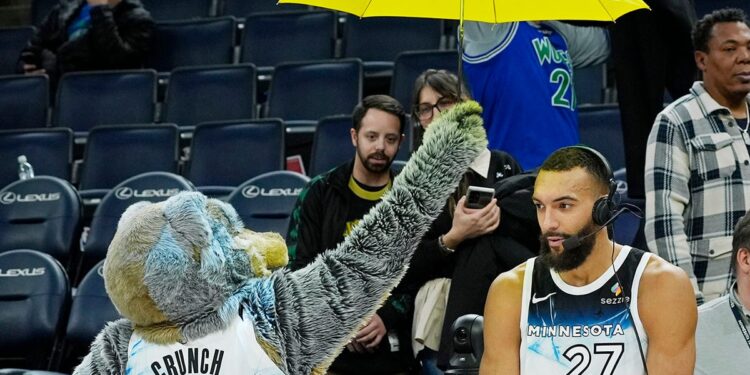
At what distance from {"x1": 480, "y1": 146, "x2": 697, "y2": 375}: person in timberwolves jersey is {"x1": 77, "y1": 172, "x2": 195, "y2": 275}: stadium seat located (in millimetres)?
3202

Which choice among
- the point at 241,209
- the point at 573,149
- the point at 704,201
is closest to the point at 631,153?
Result: the point at 704,201

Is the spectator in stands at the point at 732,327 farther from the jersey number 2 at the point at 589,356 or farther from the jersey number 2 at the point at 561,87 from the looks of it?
the jersey number 2 at the point at 561,87

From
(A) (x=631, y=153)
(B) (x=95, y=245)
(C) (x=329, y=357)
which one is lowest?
(B) (x=95, y=245)

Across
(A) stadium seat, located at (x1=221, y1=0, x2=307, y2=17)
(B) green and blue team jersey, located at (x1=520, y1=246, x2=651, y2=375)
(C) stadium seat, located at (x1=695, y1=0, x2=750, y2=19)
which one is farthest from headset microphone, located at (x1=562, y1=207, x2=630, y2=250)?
(A) stadium seat, located at (x1=221, y1=0, x2=307, y2=17)

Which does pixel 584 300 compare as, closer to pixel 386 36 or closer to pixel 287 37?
pixel 386 36

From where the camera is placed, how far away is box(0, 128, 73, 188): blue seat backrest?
24.4 ft

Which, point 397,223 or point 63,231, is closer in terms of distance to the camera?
point 397,223

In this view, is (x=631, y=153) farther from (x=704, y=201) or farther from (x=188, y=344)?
(x=188, y=344)

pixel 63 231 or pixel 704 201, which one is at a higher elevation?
pixel 704 201

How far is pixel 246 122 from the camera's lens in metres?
7.00

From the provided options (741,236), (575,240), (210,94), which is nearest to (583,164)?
(575,240)

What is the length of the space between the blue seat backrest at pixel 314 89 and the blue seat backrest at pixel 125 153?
2.39ft

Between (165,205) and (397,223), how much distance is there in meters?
0.55

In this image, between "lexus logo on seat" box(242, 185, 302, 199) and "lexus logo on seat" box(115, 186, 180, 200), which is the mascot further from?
"lexus logo on seat" box(115, 186, 180, 200)
